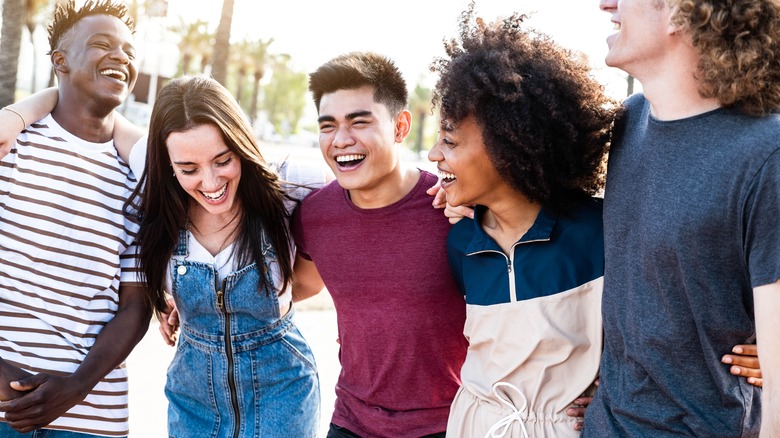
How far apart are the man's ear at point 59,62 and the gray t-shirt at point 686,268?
263 cm

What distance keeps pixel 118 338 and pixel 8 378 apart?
481mm

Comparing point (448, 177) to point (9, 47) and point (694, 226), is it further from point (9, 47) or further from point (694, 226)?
point (9, 47)

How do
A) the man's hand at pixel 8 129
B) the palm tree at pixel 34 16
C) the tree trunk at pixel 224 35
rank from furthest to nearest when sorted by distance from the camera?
the palm tree at pixel 34 16, the tree trunk at pixel 224 35, the man's hand at pixel 8 129

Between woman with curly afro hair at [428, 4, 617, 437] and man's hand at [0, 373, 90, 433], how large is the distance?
5.54ft

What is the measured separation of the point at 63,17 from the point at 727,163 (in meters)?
3.18

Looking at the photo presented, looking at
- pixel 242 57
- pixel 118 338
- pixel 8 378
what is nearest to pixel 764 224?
pixel 118 338

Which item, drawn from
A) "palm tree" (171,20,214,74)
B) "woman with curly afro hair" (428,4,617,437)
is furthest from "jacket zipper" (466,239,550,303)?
"palm tree" (171,20,214,74)

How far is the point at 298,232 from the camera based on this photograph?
12.7 feet

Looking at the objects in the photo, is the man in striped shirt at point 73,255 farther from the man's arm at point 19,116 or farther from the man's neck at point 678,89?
the man's neck at point 678,89

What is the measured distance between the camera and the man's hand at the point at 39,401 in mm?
3279

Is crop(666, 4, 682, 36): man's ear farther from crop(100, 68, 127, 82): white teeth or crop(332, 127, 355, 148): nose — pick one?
crop(100, 68, 127, 82): white teeth

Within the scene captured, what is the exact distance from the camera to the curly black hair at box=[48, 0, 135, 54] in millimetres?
3777

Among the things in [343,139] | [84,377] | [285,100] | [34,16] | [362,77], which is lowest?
[84,377]

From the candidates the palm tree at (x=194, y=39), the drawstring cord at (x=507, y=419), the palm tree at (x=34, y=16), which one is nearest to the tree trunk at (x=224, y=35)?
the drawstring cord at (x=507, y=419)
